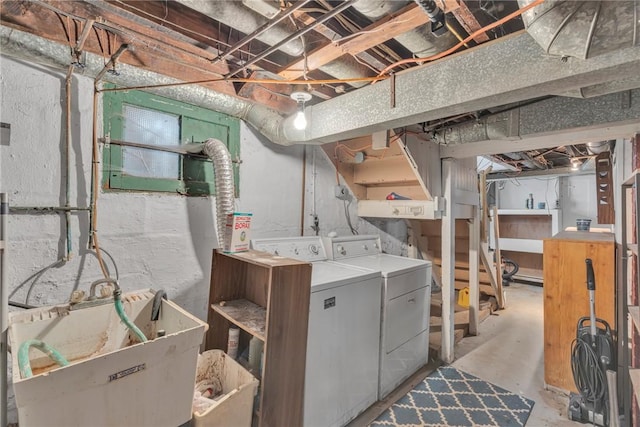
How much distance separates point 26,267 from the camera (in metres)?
1.48

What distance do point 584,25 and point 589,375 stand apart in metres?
2.40

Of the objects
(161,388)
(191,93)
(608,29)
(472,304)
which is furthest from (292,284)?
(472,304)

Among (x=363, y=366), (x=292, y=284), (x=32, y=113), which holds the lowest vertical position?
(x=363, y=366)

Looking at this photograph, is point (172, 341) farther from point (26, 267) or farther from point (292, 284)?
point (26, 267)

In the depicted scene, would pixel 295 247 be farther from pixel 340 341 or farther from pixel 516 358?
pixel 516 358

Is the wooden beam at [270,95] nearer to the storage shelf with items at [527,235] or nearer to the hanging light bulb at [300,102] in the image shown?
the hanging light bulb at [300,102]

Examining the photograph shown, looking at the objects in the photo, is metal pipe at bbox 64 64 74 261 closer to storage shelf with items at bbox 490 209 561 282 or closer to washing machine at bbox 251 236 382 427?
washing machine at bbox 251 236 382 427

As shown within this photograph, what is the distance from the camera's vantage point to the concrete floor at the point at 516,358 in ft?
7.48

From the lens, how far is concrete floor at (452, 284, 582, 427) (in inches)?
89.8

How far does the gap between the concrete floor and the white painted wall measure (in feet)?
7.52

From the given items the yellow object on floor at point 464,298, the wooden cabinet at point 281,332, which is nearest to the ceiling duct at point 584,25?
the wooden cabinet at point 281,332

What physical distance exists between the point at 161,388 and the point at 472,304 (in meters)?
3.35

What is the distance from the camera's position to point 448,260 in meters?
2.90

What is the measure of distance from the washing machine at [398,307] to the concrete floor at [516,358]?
56cm
